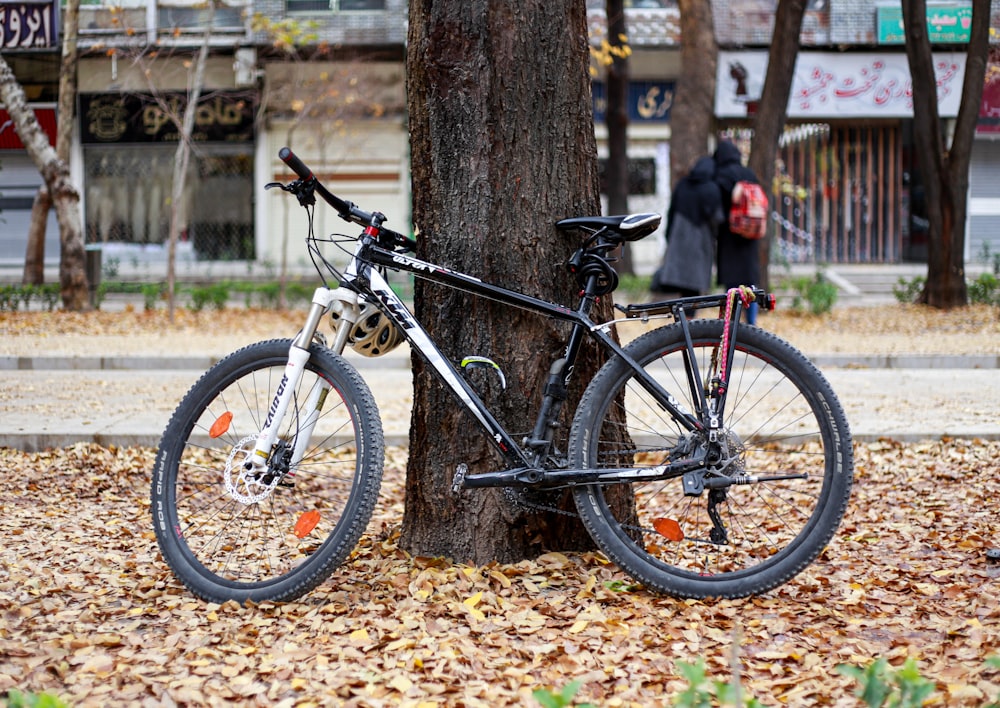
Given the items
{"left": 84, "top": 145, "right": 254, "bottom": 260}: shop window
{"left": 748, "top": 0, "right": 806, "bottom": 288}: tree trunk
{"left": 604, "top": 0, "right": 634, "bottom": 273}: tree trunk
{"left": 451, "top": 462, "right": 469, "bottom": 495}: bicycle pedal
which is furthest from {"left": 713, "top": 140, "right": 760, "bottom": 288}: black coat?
{"left": 84, "top": 145, "right": 254, "bottom": 260}: shop window

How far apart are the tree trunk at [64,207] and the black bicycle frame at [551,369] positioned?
1461cm

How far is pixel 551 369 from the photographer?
3.85 m

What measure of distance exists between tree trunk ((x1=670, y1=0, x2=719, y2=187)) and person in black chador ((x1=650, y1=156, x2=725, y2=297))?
4.25 meters

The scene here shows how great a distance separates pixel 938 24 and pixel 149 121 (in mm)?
18179

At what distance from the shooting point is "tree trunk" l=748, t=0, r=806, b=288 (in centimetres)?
1566

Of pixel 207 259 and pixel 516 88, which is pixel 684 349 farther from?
pixel 207 259

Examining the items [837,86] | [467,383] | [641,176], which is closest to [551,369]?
[467,383]

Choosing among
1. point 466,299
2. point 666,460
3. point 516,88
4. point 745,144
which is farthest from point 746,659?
point 745,144

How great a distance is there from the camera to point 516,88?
13.1 feet

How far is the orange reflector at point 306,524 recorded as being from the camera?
12.5 ft

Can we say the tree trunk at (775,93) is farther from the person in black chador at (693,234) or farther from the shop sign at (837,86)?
the shop sign at (837,86)

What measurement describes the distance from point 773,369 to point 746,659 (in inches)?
47.5

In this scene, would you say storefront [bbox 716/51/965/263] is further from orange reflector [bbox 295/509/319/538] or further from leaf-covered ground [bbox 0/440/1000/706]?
orange reflector [bbox 295/509/319/538]

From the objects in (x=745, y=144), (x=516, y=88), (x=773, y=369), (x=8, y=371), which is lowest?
(x=8, y=371)
